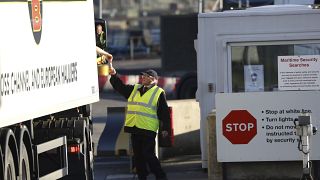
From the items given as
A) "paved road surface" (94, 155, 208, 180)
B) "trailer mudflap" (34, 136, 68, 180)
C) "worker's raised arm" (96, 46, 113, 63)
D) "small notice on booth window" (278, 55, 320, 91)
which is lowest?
"paved road surface" (94, 155, 208, 180)

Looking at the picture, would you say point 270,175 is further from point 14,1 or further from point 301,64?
point 14,1

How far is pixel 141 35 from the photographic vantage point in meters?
110

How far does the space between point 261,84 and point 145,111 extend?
75.0 inches

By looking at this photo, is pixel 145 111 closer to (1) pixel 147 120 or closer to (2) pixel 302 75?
(1) pixel 147 120

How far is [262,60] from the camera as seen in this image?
56.2 feet

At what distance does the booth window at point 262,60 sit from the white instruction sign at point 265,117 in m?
1.30

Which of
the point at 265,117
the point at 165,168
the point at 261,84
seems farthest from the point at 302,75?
the point at 165,168

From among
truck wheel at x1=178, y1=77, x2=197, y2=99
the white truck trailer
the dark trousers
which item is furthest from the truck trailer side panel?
truck wheel at x1=178, y1=77, x2=197, y2=99

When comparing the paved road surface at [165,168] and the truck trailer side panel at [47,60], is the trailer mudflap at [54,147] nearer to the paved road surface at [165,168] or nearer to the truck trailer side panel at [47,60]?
the truck trailer side panel at [47,60]

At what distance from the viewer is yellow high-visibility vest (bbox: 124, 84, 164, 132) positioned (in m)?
16.6

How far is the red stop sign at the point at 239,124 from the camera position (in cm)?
1577

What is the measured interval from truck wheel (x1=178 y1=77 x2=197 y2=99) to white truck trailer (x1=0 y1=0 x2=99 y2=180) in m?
16.1

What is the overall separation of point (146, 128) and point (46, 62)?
3.36m

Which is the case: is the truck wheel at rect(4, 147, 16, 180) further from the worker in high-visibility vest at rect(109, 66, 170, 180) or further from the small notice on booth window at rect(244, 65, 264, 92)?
the small notice on booth window at rect(244, 65, 264, 92)
